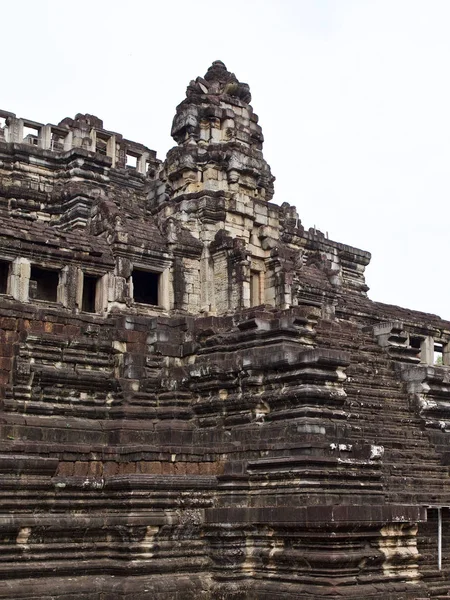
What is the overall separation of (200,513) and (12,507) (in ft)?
11.4

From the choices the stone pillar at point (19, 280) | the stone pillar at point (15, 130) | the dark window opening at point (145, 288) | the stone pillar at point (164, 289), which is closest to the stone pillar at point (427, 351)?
the dark window opening at point (145, 288)

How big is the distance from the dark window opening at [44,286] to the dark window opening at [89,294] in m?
0.65

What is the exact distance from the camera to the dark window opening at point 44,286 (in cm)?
2005

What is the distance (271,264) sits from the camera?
2228cm

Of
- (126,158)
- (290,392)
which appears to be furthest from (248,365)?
(126,158)

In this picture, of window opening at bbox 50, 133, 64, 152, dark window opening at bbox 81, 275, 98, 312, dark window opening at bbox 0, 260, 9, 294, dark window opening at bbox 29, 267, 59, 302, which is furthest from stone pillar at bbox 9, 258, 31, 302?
window opening at bbox 50, 133, 64, 152

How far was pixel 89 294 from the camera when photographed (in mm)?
20422

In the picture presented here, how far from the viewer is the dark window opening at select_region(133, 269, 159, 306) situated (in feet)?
70.0

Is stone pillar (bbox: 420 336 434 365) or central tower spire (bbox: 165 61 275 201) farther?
stone pillar (bbox: 420 336 434 365)

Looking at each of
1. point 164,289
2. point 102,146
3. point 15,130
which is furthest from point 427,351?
point 15,130

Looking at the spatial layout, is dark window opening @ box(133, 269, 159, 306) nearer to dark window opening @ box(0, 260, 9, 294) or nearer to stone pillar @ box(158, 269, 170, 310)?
stone pillar @ box(158, 269, 170, 310)

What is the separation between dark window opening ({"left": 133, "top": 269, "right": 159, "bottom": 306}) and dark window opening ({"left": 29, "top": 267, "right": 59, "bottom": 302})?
1905 mm

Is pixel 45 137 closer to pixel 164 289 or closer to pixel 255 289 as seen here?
pixel 164 289

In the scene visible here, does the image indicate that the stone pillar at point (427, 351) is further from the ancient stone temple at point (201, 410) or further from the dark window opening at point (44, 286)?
the dark window opening at point (44, 286)
